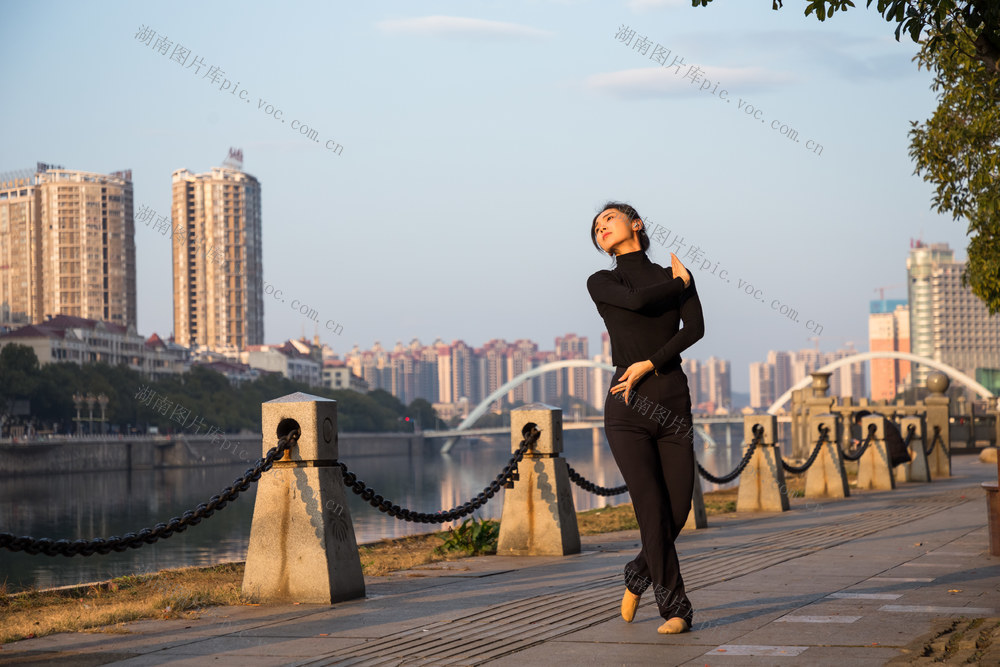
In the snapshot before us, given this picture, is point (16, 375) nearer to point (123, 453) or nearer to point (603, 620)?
point (123, 453)

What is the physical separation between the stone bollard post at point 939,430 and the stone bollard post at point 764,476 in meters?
8.57

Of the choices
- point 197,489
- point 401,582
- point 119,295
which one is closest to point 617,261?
point 401,582

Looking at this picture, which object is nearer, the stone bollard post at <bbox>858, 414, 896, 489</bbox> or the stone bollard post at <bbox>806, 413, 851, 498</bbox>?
the stone bollard post at <bbox>806, 413, 851, 498</bbox>

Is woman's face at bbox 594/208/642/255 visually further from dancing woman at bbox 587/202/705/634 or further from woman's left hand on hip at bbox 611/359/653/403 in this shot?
woman's left hand on hip at bbox 611/359/653/403

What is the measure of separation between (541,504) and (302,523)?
3385 mm

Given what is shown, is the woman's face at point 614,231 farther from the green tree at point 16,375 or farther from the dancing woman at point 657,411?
the green tree at point 16,375

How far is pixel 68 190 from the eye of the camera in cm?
15800

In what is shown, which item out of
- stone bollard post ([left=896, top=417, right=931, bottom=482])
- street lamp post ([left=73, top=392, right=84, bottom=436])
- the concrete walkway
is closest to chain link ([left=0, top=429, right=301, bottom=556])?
the concrete walkway

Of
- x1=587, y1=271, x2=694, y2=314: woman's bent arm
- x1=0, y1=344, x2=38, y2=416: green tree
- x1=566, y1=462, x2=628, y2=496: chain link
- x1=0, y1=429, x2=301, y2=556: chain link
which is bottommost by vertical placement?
x1=566, y1=462, x2=628, y2=496: chain link

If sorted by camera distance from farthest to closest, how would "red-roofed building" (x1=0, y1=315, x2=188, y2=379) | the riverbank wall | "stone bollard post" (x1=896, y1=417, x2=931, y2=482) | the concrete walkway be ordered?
"red-roofed building" (x1=0, y1=315, x2=188, y2=379) < the riverbank wall < "stone bollard post" (x1=896, y1=417, x2=931, y2=482) < the concrete walkway

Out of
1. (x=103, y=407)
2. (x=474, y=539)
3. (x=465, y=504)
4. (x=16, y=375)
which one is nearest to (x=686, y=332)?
(x=465, y=504)

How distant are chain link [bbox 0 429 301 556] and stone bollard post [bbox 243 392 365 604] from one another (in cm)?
12

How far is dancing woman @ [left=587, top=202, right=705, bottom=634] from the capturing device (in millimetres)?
5836

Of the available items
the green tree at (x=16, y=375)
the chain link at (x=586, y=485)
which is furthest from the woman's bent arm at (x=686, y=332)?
the green tree at (x=16, y=375)
